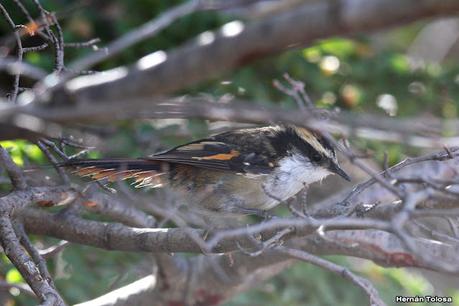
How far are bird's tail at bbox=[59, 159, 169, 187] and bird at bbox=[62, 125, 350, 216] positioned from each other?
0.04ft

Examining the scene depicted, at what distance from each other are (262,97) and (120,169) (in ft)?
7.01

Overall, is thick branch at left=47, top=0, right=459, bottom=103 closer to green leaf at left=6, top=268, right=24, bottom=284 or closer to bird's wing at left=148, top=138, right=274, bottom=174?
bird's wing at left=148, top=138, right=274, bottom=174

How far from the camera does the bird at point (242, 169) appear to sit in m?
5.43

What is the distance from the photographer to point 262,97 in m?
6.84

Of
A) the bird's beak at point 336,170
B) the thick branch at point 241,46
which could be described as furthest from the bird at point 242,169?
the thick branch at point 241,46

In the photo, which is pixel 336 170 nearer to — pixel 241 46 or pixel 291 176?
pixel 291 176

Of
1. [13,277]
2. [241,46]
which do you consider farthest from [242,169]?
[241,46]

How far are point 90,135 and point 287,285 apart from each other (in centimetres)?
211

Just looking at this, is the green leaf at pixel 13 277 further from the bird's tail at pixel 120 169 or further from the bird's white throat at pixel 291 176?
the bird's white throat at pixel 291 176

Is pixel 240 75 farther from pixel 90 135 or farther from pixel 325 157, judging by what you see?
pixel 90 135

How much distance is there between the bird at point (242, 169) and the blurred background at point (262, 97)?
398 mm

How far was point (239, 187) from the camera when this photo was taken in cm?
553

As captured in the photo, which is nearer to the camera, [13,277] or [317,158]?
[13,277]

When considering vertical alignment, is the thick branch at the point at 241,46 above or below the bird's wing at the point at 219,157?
above
